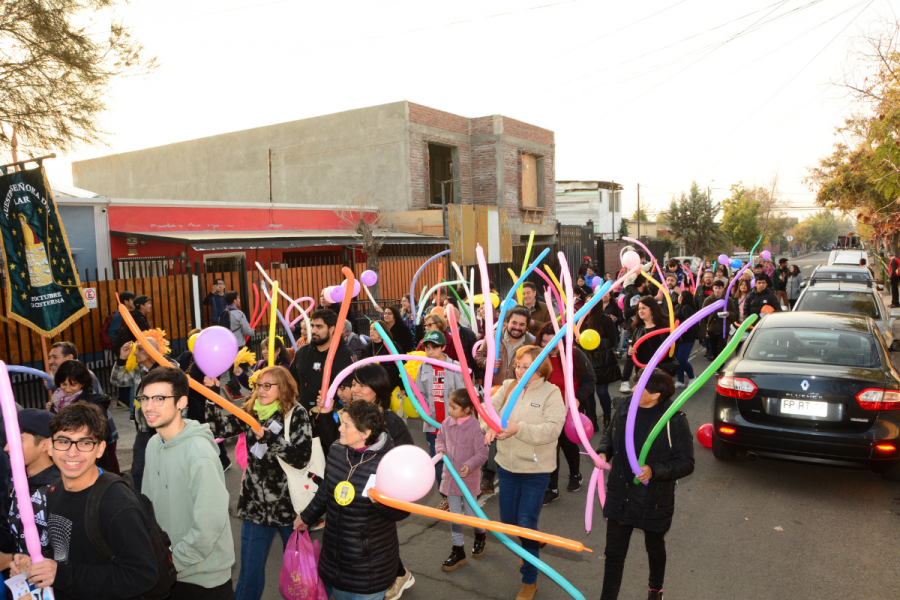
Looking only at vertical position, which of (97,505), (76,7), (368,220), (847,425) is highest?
(76,7)

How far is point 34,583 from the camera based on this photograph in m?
2.20

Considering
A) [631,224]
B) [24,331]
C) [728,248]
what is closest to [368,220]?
[24,331]

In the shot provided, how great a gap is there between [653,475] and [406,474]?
65.2 inches

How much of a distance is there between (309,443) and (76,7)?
1061 centimetres

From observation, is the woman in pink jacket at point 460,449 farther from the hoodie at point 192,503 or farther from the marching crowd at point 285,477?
the hoodie at point 192,503

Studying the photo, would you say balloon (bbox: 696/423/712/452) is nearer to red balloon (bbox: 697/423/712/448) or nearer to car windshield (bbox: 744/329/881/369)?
red balloon (bbox: 697/423/712/448)

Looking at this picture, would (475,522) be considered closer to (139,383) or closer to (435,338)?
(435,338)

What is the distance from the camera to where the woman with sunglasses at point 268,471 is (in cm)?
358

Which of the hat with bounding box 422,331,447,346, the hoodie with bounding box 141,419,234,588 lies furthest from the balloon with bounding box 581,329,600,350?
the hoodie with bounding box 141,419,234,588

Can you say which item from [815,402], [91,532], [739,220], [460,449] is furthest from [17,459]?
[739,220]

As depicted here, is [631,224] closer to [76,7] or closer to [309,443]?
[76,7]

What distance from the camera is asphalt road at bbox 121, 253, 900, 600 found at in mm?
4094

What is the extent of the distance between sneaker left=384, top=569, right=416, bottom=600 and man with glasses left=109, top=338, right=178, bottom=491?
1923mm

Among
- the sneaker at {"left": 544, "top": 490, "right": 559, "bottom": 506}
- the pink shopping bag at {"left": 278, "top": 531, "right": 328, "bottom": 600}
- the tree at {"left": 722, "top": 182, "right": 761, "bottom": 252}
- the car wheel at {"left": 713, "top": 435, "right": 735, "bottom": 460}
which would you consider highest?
the tree at {"left": 722, "top": 182, "right": 761, "bottom": 252}
